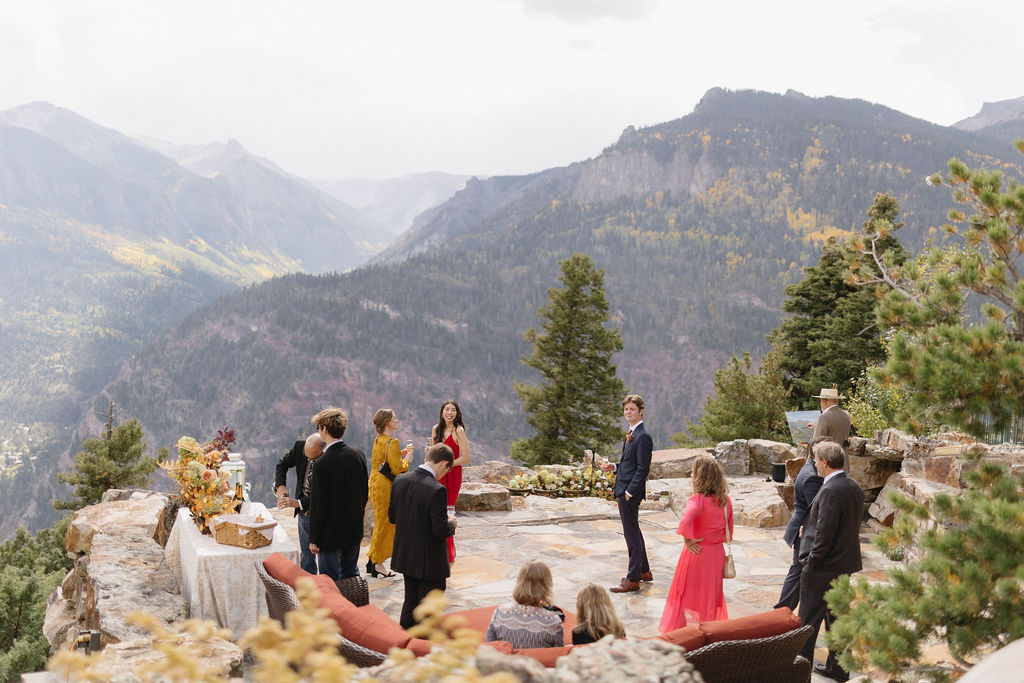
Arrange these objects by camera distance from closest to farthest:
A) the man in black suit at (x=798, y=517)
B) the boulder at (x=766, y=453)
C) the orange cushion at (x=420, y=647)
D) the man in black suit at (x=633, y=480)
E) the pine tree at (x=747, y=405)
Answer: the orange cushion at (x=420, y=647) < the man in black suit at (x=798, y=517) < the man in black suit at (x=633, y=480) < the boulder at (x=766, y=453) < the pine tree at (x=747, y=405)

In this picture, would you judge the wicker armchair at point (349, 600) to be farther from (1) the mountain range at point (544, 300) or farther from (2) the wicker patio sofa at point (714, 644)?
(1) the mountain range at point (544, 300)

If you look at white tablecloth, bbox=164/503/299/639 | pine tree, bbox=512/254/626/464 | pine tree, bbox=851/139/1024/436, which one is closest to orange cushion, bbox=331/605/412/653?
white tablecloth, bbox=164/503/299/639

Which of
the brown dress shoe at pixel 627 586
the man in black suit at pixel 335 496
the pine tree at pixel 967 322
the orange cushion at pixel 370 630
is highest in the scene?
the pine tree at pixel 967 322

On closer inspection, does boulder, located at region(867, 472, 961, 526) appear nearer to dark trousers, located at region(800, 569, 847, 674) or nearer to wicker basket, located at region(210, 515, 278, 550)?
dark trousers, located at region(800, 569, 847, 674)

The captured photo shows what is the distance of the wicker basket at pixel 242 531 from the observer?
6.25 meters

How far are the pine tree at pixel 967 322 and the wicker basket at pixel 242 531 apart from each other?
17.1ft

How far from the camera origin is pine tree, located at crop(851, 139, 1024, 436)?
3076mm

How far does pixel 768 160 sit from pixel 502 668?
172423mm

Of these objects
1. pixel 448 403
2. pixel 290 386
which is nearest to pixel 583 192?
pixel 290 386

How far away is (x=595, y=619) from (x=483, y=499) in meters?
7.12

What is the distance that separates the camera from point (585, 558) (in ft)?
29.3

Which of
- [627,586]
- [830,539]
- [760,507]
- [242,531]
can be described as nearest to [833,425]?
[760,507]

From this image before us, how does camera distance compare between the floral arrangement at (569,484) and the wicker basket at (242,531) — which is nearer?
the wicker basket at (242,531)

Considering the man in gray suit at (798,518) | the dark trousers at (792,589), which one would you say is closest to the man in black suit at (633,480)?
the man in gray suit at (798,518)
